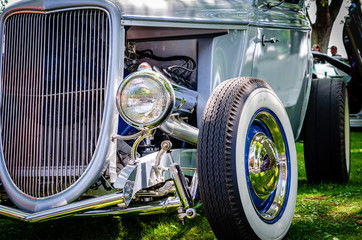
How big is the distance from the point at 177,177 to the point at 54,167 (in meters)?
0.71

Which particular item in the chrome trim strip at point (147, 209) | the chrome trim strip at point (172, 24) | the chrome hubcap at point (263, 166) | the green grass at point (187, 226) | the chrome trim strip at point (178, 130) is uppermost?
the chrome trim strip at point (172, 24)

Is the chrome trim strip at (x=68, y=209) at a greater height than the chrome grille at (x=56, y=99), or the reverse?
the chrome grille at (x=56, y=99)

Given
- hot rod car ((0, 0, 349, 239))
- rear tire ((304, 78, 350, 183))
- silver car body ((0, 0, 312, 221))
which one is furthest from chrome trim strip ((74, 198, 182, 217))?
rear tire ((304, 78, 350, 183))

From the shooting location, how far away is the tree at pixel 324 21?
15.2 meters

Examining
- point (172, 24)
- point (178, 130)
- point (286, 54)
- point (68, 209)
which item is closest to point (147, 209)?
point (68, 209)

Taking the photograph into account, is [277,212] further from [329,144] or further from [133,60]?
[329,144]

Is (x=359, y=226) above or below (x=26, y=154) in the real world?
below

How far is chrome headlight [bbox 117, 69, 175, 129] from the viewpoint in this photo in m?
2.17

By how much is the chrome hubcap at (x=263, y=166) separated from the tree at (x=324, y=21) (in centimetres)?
1334

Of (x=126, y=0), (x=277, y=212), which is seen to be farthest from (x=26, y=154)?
(x=277, y=212)

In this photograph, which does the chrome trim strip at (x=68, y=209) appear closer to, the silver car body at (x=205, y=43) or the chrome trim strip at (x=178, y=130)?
the silver car body at (x=205, y=43)

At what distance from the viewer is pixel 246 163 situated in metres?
2.31

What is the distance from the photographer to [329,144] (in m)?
3.85

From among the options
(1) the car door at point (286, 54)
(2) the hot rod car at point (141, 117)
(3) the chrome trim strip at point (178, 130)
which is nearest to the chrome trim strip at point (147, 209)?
(2) the hot rod car at point (141, 117)
